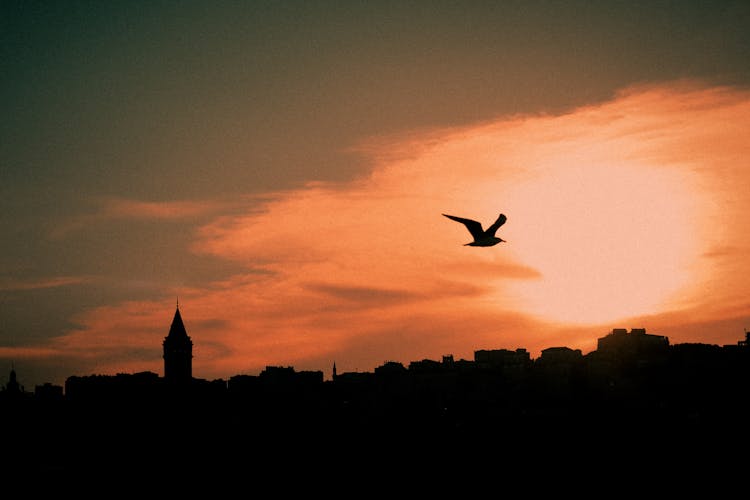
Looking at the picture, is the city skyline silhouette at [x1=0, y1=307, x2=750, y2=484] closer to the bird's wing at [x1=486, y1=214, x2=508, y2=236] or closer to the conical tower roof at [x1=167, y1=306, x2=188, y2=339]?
the conical tower roof at [x1=167, y1=306, x2=188, y2=339]

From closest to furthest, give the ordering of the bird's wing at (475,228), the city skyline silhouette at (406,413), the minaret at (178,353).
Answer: the bird's wing at (475,228)
the city skyline silhouette at (406,413)
the minaret at (178,353)

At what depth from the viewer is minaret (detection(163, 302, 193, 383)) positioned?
162500 millimetres

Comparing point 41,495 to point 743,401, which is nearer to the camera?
point 41,495

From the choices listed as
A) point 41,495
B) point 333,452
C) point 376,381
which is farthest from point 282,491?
point 376,381

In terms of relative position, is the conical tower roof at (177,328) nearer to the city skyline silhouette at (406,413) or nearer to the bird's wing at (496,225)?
the city skyline silhouette at (406,413)

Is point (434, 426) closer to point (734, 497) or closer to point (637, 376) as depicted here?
point (637, 376)

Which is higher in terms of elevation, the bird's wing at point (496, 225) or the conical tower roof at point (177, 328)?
the conical tower roof at point (177, 328)

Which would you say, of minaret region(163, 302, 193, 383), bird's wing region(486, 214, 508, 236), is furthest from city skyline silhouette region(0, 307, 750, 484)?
bird's wing region(486, 214, 508, 236)

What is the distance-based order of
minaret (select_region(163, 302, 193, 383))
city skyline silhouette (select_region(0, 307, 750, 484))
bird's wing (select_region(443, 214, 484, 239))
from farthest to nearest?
1. minaret (select_region(163, 302, 193, 383))
2. city skyline silhouette (select_region(0, 307, 750, 484))
3. bird's wing (select_region(443, 214, 484, 239))

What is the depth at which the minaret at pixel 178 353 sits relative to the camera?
533 feet

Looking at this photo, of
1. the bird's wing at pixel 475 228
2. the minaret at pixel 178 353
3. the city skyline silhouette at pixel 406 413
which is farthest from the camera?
the minaret at pixel 178 353

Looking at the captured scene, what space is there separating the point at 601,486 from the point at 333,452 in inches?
1195

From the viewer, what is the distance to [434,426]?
119188 mm

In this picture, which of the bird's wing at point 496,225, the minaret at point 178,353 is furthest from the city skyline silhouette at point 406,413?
the bird's wing at point 496,225
